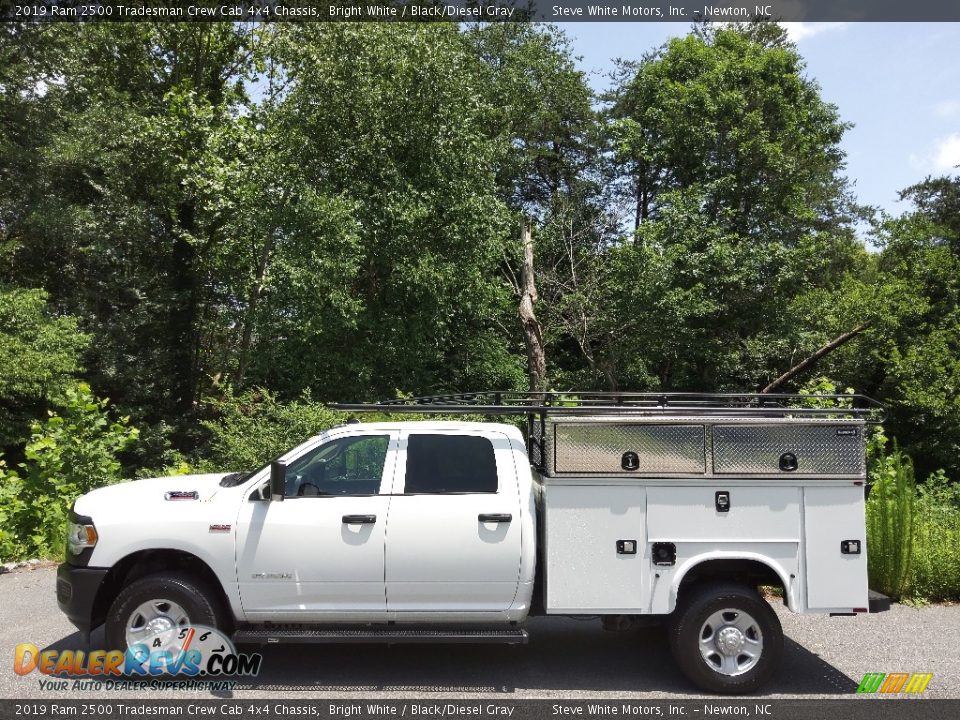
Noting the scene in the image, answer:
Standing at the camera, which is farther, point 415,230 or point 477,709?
point 415,230

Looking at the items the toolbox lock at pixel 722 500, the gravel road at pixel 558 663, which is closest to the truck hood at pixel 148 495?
the gravel road at pixel 558 663

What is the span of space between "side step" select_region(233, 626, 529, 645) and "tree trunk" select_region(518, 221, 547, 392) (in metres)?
17.4

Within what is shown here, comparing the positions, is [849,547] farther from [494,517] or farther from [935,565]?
[935,565]

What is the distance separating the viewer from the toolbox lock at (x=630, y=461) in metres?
5.96

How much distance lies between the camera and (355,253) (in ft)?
60.9

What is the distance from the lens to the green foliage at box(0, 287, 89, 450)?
1594 centimetres

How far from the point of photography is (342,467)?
249 inches

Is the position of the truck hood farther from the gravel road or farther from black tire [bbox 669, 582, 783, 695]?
black tire [bbox 669, 582, 783, 695]

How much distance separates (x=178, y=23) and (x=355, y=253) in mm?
9546

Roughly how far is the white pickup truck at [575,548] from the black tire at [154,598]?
1 centimetres

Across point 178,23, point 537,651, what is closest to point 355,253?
point 178,23

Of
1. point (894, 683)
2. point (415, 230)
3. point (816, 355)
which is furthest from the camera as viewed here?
point (816, 355)

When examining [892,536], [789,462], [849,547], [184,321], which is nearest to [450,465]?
[789,462]

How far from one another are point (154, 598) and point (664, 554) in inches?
143
